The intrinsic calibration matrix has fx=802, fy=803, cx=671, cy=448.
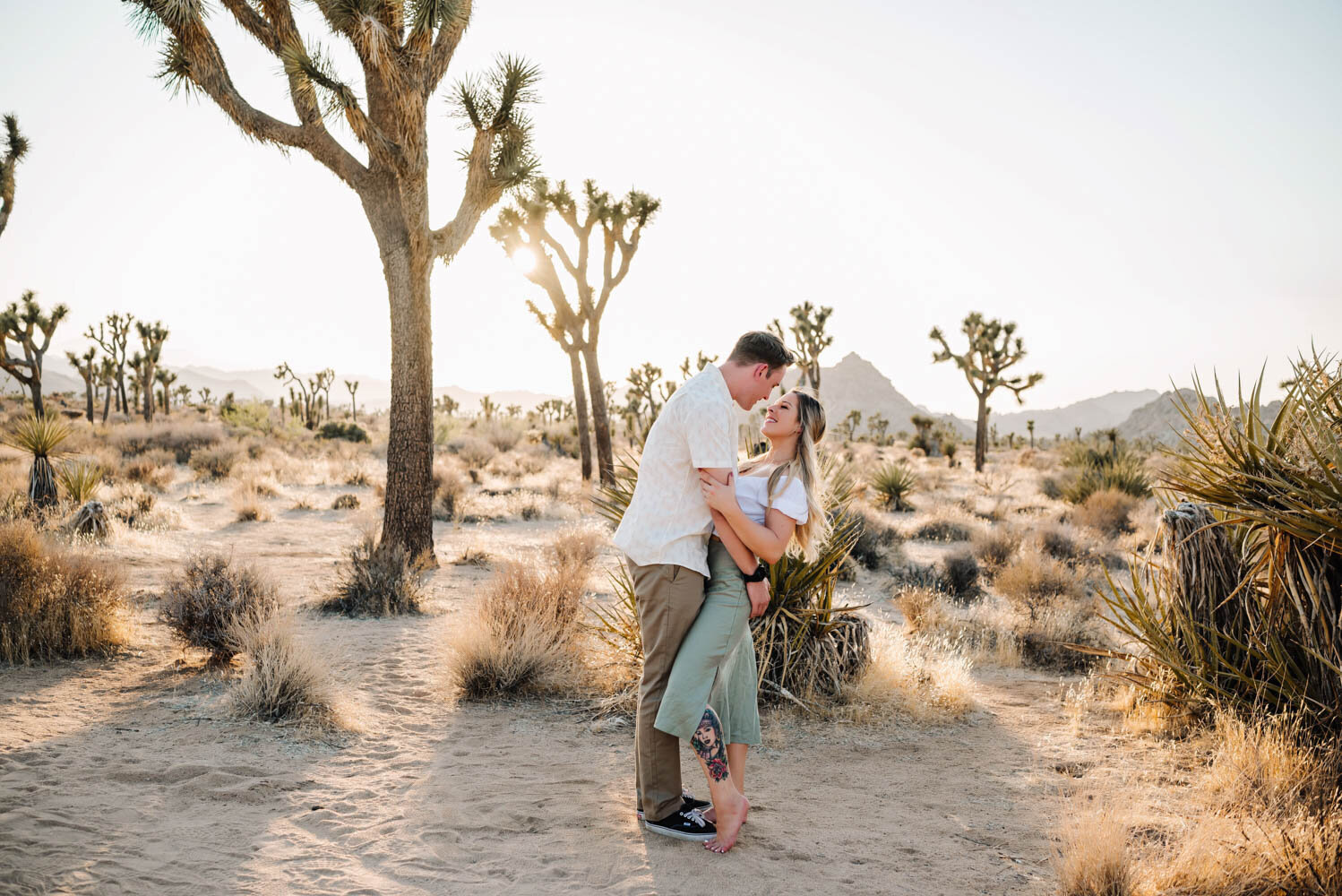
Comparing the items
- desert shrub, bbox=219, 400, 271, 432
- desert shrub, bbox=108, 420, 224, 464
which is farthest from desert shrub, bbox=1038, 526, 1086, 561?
desert shrub, bbox=219, 400, 271, 432

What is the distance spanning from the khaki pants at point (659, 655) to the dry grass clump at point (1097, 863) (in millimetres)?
1560

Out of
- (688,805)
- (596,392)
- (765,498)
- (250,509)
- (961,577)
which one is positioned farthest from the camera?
(596,392)

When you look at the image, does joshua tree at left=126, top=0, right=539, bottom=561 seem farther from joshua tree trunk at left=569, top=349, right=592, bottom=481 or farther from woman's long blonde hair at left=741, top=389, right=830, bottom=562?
joshua tree trunk at left=569, top=349, right=592, bottom=481

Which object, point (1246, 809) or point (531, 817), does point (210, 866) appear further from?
point (1246, 809)

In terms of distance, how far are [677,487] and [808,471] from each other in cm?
61

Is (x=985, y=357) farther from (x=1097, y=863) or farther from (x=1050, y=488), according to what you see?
(x=1097, y=863)

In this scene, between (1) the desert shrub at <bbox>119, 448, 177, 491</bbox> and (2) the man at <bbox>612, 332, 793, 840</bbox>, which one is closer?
(2) the man at <bbox>612, 332, 793, 840</bbox>

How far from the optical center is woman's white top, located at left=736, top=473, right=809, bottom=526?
329 centimetres

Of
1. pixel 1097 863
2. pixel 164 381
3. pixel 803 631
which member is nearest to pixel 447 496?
pixel 803 631

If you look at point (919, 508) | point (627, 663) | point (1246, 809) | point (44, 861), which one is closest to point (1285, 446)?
point (1246, 809)

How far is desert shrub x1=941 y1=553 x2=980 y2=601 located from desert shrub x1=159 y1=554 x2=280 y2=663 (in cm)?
745

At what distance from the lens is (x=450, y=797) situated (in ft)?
13.1

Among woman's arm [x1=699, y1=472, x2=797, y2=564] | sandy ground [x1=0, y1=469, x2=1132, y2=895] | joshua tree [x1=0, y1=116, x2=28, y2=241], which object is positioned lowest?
sandy ground [x1=0, y1=469, x2=1132, y2=895]

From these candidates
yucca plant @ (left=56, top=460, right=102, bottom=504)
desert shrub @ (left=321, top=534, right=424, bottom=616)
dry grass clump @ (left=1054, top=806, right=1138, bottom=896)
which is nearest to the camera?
dry grass clump @ (left=1054, top=806, right=1138, bottom=896)
